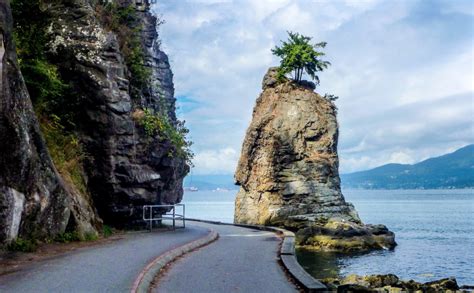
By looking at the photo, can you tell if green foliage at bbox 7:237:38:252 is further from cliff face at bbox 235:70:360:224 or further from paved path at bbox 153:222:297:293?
cliff face at bbox 235:70:360:224

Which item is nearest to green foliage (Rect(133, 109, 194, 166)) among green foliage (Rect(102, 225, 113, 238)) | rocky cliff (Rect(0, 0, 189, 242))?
rocky cliff (Rect(0, 0, 189, 242))

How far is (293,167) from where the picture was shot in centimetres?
4853

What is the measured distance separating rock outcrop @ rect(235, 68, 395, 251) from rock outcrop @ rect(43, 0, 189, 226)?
19.0 metres

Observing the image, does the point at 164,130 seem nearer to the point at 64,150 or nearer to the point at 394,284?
the point at 64,150

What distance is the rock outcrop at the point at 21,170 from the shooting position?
14.2 metres

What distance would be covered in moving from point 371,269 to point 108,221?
15.5 meters

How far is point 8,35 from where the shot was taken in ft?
51.1

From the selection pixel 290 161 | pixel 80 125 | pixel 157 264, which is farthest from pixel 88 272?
pixel 290 161

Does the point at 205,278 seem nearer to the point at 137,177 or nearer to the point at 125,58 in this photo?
the point at 137,177

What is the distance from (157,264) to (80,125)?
40.4 feet

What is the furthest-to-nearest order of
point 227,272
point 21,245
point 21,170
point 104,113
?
point 104,113
point 21,170
point 21,245
point 227,272

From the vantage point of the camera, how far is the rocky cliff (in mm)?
15227

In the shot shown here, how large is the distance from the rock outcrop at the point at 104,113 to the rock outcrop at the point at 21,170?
624cm

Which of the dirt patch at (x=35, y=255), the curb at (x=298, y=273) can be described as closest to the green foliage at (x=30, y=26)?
the dirt patch at (x=35, y=255)
